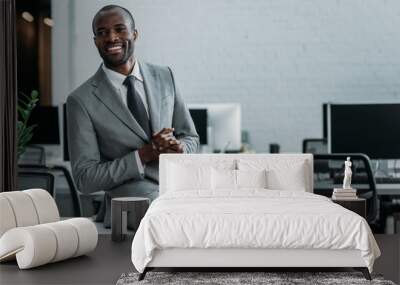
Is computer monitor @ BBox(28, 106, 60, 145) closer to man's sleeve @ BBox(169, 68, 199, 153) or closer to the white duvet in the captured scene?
man's sleeve @ BBox(169, 68, 199, 153)

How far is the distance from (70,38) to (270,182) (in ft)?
8.74

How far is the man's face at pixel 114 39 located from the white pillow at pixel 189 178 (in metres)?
1.45

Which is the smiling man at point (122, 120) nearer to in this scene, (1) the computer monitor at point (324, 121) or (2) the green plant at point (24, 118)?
(2) the green plant at point (24, 118)

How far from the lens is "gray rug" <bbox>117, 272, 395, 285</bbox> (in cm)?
515

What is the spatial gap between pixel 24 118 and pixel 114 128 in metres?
1.00

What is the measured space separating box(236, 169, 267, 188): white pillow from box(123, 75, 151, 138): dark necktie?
130cm

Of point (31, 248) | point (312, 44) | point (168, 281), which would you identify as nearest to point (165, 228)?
point (168, 281)

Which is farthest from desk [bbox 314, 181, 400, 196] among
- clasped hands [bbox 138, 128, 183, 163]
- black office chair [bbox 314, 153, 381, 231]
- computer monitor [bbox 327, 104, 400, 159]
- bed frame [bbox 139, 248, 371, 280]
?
bed frame [bbox 139, 248, 371, 280]

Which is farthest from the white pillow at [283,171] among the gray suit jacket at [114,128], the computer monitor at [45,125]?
the computer monitor at [45,125]

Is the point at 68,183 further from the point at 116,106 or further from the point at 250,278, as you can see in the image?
the point at 250,278

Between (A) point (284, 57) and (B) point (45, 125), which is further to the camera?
(B) point (45, 125)

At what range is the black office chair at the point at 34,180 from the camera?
25.3ft

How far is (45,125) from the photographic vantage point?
7840 millimetres

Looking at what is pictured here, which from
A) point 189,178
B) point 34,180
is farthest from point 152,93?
point 34,180
